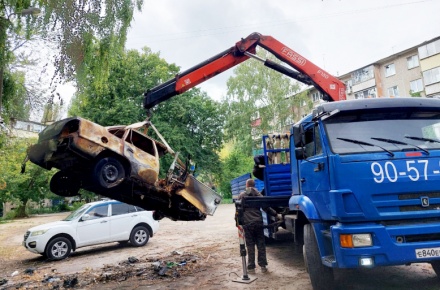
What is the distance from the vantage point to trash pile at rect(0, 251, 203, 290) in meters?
6.95

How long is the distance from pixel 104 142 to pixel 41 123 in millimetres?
1550

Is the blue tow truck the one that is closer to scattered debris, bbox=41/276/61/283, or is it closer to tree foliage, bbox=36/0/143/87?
tree foliage, bbox=36/0/143/87

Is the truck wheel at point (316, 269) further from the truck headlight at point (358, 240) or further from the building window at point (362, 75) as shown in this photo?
the building window at point (362, 75)

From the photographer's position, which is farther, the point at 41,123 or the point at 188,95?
the point at 188,95

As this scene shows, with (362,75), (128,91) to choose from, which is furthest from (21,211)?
(362,75)

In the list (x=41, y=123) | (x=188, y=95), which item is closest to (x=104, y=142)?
(x=41, y=123)

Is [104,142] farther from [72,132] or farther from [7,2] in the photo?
[7,2]

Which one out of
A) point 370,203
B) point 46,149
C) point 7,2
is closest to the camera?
point 370,203

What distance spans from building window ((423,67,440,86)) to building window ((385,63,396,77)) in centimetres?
490

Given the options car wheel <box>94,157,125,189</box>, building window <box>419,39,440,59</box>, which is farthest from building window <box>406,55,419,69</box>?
car wheel <box>94,157,125,189</box>

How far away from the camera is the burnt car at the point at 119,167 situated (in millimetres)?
6559

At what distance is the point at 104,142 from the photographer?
22.2 ft

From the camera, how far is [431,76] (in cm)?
2950

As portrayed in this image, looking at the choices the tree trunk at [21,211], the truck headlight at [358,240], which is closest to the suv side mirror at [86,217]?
the truck headlight at [358,240]
